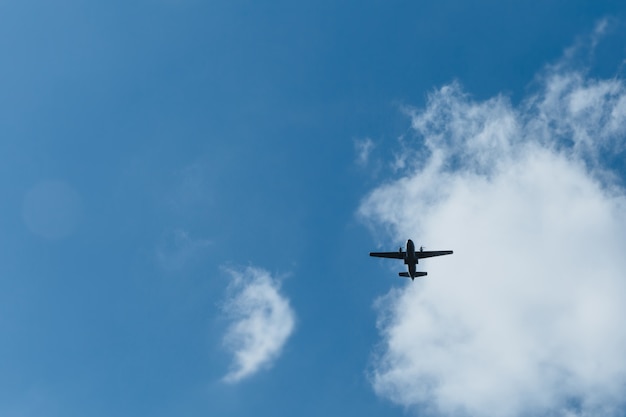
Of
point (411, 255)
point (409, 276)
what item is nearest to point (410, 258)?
point (411, 255)

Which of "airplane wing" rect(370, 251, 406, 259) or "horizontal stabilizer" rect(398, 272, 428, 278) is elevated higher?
"airplane wing" rect(370, 251, 406, 259)

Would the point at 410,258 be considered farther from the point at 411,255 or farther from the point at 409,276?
the point at 409,276

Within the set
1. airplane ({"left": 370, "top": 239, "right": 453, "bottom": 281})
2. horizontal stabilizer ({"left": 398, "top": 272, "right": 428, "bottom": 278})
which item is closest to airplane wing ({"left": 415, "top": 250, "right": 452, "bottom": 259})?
airplane ({"left": 370, "top": 239, "right": 453, "bottom": 281})

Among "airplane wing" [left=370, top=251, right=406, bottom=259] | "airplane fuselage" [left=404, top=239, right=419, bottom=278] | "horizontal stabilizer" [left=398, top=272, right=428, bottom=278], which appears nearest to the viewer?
"airplane fuselage" [left=404, top=239, right=419, bottom=278]

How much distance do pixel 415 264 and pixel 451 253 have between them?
9.29m

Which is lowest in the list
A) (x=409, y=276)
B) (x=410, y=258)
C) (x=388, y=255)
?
(x=409, y=276)

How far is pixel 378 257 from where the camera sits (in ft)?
554

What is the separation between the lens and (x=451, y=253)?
16900 centimetres

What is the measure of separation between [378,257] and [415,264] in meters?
9.20

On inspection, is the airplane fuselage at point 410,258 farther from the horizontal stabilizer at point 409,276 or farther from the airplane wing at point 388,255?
the airplane wing at point 388,255

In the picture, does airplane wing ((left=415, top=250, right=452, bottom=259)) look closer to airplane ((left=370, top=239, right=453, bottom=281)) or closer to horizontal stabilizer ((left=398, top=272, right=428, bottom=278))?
airplane ((left=370, top=239, right=453, bottom=281))

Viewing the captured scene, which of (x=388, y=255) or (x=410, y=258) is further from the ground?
(x=388, y=255)

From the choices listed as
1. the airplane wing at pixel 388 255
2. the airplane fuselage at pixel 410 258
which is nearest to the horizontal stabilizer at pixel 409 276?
the airplane fuselage at pixel 410 258

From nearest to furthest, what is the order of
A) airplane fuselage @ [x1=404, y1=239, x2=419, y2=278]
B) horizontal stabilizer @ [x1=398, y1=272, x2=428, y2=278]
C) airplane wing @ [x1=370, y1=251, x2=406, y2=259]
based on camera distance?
airplane fuselage @ [x1=404, y1=239, x2=419, y2=278]
airplane wing @ [x1=370, y1=251, x2=406, y2=259]
horizontal stabilizer @ [x1=398, y1=272, x2=428, y2=278]
